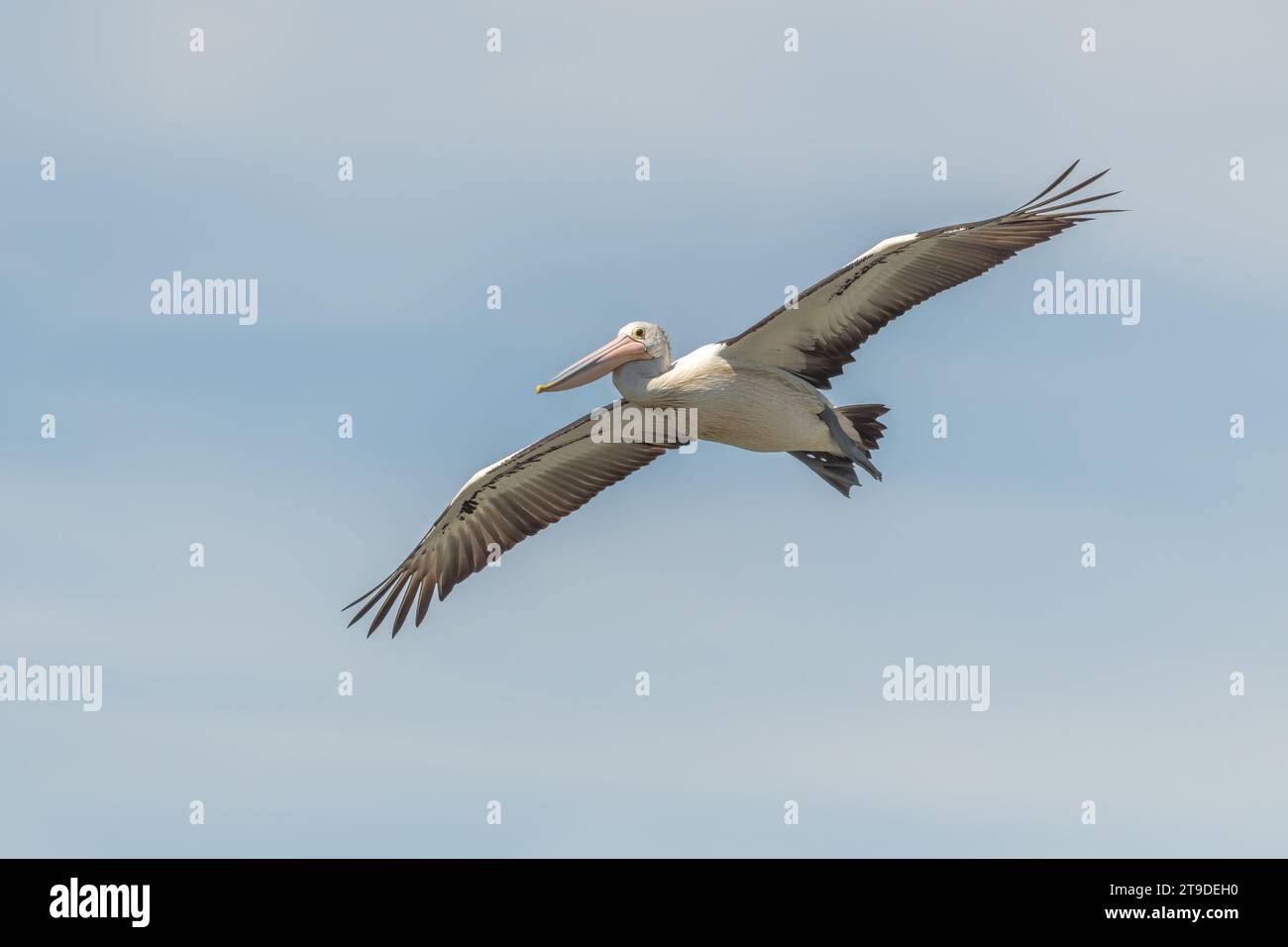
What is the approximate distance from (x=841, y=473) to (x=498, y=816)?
4782mm

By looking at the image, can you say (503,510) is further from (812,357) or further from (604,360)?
(812,357)

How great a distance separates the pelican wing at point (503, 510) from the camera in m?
18.4

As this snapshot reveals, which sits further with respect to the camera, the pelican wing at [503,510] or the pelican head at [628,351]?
the pelican wing at [503,510]

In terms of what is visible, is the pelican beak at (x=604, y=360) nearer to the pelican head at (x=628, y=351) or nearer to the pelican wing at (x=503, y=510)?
the pelican head at (x=628, y=351)

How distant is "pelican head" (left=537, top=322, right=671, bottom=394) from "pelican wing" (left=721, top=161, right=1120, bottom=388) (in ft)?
2.06

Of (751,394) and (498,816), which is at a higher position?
(751,394)

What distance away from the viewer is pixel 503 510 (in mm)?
18750

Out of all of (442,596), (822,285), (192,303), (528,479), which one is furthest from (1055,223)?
(192,303)

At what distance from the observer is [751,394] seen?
16672 mm

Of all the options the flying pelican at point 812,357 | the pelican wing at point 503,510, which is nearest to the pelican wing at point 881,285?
the flying pelican at point 812,357

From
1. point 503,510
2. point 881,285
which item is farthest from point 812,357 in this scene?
point 503,510

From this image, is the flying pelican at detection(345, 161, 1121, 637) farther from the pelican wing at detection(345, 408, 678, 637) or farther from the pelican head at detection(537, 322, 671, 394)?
the pelican wing at detection(345, 408, 678, 637)

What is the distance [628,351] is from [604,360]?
24 centimetres
